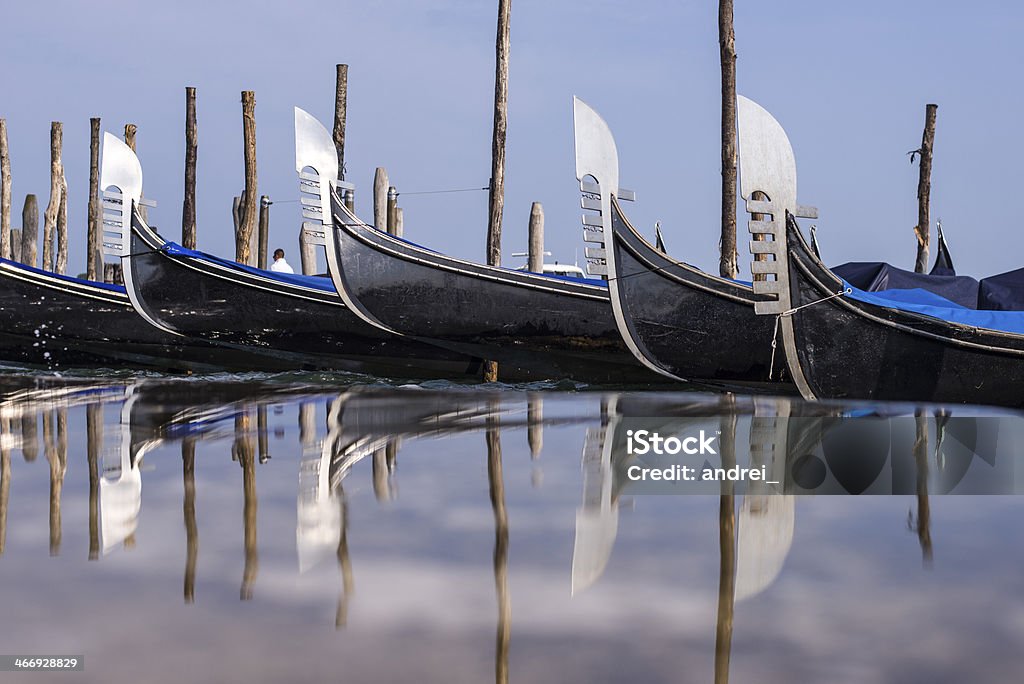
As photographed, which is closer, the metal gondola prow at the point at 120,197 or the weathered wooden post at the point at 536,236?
the metal gondola prow at the point at 120,197

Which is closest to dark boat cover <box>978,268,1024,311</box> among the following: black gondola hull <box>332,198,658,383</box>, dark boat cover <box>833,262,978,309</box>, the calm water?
dark boat cover <box>833,262,978,309</box>

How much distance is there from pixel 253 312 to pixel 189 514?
304 inches

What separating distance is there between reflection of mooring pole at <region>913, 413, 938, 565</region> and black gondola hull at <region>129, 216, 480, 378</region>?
6447 mm

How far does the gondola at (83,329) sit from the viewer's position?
10586 mm

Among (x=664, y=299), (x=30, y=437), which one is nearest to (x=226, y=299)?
(x=664, y=299)

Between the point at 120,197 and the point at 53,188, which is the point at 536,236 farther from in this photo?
the point at 53,188

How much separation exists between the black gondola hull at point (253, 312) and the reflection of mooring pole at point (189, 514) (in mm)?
6485

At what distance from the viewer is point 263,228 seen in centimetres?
1791

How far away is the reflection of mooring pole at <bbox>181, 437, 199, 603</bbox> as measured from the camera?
1.69 metres

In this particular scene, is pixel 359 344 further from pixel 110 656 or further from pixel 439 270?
pixel 110 656

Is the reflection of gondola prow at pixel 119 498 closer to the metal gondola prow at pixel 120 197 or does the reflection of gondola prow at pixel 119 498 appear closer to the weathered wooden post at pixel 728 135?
the metal gondola prow at pixel 120 197

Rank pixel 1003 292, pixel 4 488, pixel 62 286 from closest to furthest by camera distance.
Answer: pixel 4 488
pixel 1003 292
pixel 62 286

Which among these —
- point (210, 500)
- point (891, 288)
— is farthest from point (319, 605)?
point (891, 288)

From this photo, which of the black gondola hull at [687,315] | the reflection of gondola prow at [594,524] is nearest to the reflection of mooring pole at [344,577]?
the reflection of gondola prow at [594,524]
